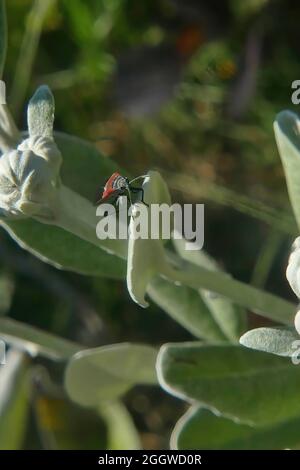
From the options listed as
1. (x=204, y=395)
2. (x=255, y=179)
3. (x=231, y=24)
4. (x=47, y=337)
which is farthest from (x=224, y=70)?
(x=204, y=395)

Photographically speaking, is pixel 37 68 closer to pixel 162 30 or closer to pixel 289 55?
pixel 162 30

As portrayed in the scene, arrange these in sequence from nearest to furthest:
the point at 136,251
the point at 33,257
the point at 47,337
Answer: the point at 136,251 < the point at 47,337 < the point at 33,257

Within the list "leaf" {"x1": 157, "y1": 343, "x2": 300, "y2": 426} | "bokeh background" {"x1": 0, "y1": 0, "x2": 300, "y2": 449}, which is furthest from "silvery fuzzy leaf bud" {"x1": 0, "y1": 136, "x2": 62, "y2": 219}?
"bokeh background" {"x1": 0, "y1": 0, "x2": 300, "y2": 449}

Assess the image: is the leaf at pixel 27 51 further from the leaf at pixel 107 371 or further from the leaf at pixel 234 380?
the leaf at pixel 234 380

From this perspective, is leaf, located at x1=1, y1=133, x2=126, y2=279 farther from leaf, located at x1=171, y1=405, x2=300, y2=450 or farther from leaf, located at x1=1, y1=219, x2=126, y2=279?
leaf, located at x1=171, y1=405, x2=300, y2=450

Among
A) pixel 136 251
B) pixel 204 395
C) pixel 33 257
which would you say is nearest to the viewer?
pixel 136 251
